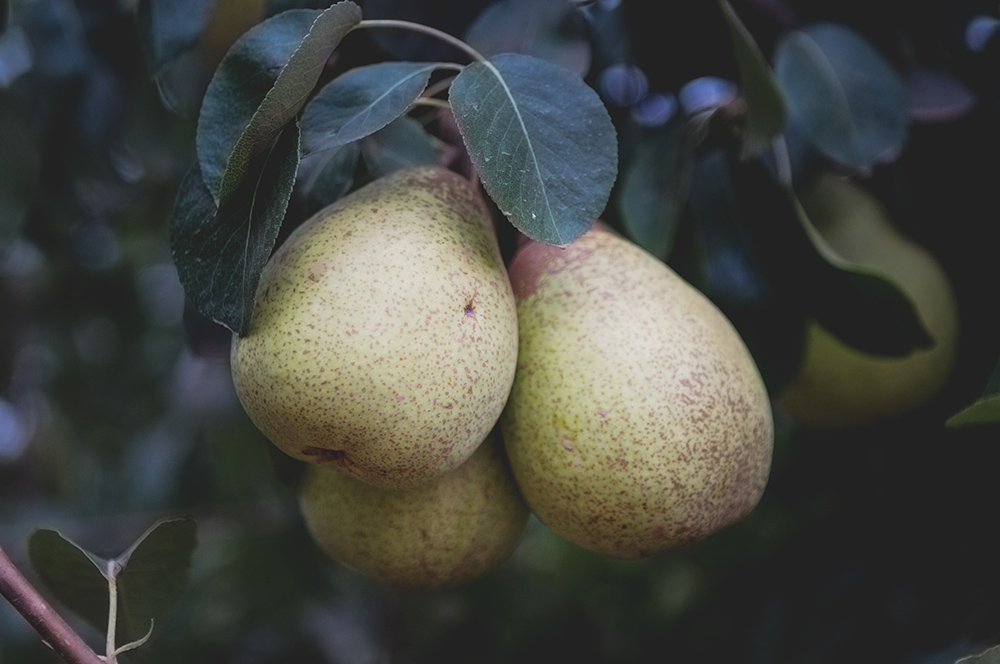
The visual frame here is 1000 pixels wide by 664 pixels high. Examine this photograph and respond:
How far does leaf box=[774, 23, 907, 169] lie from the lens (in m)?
1.09

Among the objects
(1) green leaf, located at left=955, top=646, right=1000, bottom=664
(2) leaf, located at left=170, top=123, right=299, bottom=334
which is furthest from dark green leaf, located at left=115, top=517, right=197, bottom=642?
(1) green leaf, located at left=955, top=646, right=1000, bottom=664

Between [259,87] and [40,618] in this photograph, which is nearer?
[40,618]

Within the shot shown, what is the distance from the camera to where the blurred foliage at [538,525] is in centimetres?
112

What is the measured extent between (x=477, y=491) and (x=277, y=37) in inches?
17.8

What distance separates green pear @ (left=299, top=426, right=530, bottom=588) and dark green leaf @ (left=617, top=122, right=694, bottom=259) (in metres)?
0.34

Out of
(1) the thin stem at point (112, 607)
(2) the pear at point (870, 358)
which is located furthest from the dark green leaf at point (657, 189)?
(1) the thin stem at point (112, 607)

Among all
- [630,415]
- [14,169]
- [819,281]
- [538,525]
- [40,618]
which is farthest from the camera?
[538,525]

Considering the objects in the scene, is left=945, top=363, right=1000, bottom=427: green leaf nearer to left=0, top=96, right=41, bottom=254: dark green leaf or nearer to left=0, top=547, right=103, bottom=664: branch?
left=0, top=547, right=103, bottom=664: branch

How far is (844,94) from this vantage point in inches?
43.7

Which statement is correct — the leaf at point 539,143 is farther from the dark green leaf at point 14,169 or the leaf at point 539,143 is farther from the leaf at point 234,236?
the dark green leaf at point 14,169

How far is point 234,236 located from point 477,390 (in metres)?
0.23

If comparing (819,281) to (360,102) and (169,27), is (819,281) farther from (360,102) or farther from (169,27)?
(169,27)

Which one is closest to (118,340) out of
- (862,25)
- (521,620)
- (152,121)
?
(152,121)

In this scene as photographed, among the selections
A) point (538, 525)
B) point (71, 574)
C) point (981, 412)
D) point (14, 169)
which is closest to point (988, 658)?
point (981, 412)
